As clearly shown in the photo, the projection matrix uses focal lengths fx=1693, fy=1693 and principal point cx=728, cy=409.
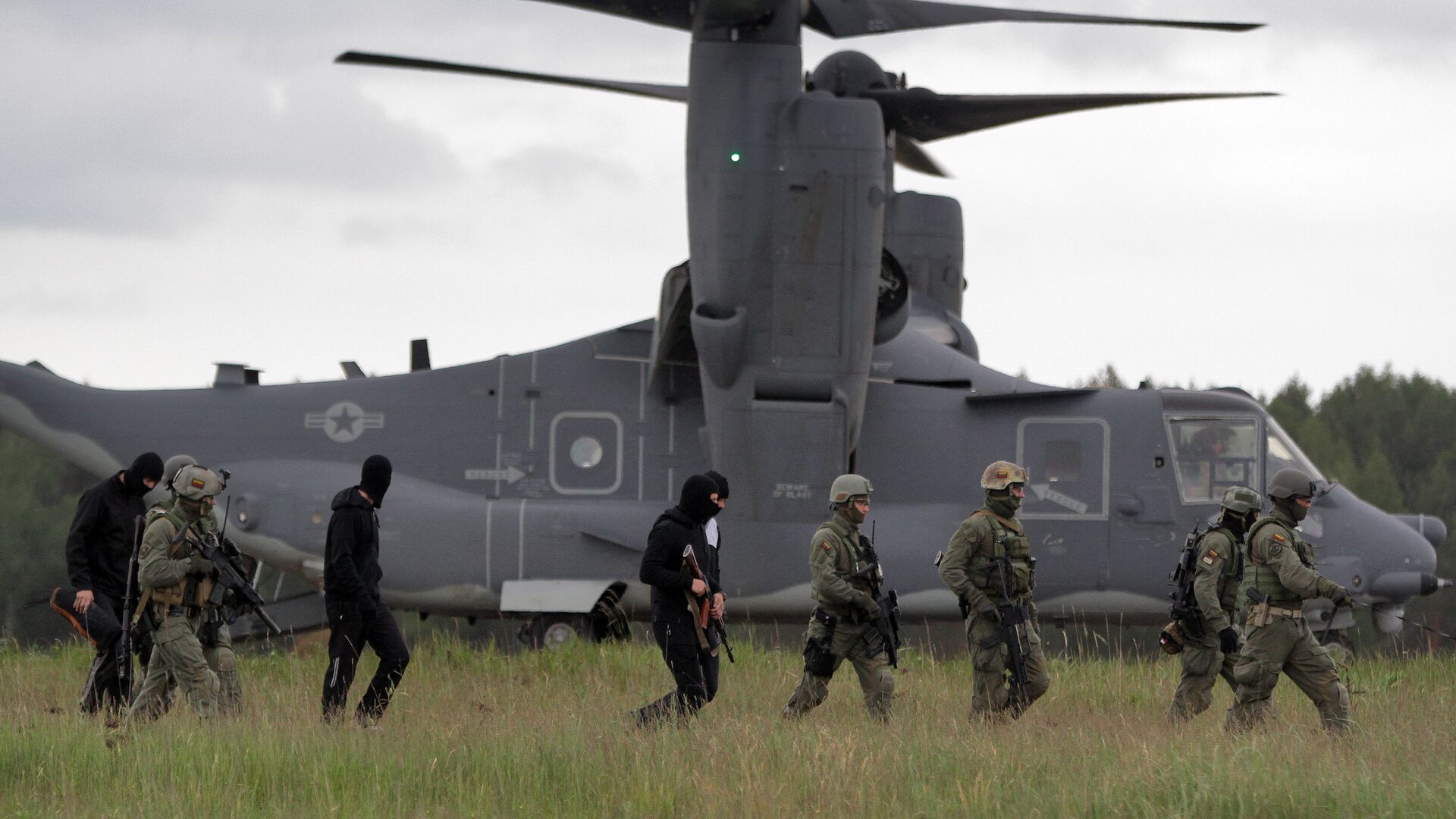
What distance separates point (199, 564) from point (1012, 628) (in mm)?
4647

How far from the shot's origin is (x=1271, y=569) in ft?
30.8

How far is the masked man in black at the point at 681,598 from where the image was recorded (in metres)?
9.41

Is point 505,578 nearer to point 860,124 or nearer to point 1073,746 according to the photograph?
point 860,124

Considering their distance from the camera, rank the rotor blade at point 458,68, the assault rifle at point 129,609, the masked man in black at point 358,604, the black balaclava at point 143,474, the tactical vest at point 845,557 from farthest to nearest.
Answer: the rotor blade at point 458,68 < the black balaclava at point 143,474 < the tactical vest at point 845,557 < the assault rifle at point 129,609 < the masked man in black at point 358,604

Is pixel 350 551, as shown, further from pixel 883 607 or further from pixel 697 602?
pixel 883 607

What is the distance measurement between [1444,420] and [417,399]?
44.7 metres

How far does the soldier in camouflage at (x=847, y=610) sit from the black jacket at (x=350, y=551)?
2.58 meters

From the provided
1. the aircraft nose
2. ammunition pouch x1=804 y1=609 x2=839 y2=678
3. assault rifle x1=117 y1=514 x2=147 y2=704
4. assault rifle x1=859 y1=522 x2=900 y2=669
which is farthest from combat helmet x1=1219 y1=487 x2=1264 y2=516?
the aircraft nose

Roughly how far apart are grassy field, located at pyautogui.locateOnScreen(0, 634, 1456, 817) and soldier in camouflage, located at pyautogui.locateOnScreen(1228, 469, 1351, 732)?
0.25m

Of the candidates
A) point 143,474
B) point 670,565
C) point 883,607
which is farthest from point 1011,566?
point 143,474

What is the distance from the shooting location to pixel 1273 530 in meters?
9.39

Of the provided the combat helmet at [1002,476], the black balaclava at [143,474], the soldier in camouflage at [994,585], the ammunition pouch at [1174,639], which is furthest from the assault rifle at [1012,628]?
the black balaclava at [143,474]

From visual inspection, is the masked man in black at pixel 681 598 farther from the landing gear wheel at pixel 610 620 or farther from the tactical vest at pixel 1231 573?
the landing gear wheel at pixel 610 620

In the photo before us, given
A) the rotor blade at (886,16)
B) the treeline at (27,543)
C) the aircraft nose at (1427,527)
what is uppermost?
the rotor blade at (886,16)
